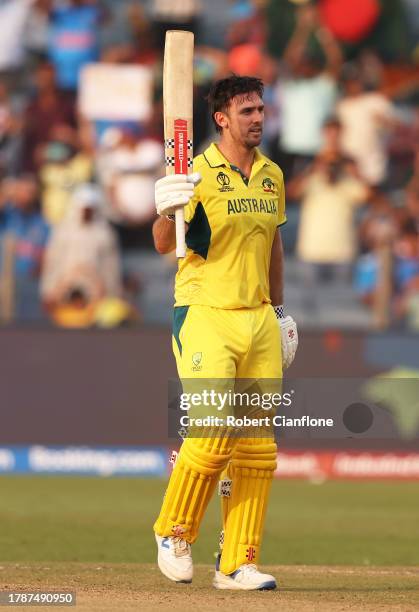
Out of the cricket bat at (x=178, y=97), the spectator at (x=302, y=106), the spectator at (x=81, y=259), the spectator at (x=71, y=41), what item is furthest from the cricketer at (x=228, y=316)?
the spectator at (x=71, y=41)

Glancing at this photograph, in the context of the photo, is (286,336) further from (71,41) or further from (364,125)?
(71,41)

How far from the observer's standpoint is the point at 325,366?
43.5 feet

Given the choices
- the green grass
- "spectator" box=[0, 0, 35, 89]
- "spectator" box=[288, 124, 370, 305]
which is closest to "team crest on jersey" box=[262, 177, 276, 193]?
the green grass

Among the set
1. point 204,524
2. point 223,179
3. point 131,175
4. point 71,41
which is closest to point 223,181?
point 223,179

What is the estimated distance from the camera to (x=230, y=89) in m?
6.12

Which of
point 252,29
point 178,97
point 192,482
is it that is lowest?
point 192,482

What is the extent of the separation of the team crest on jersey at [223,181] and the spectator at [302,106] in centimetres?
840

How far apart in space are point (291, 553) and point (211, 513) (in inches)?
94.8

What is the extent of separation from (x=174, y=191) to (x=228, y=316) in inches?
22.7

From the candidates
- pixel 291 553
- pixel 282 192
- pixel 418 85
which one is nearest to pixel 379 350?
pixel 418 85

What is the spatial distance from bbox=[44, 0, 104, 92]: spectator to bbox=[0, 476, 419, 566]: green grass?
164 inches

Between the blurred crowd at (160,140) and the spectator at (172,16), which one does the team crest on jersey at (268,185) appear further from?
the spectator at (172,16)

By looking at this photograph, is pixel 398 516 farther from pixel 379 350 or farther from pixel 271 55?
pixel 271 55

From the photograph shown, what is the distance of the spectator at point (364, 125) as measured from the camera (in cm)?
1439
